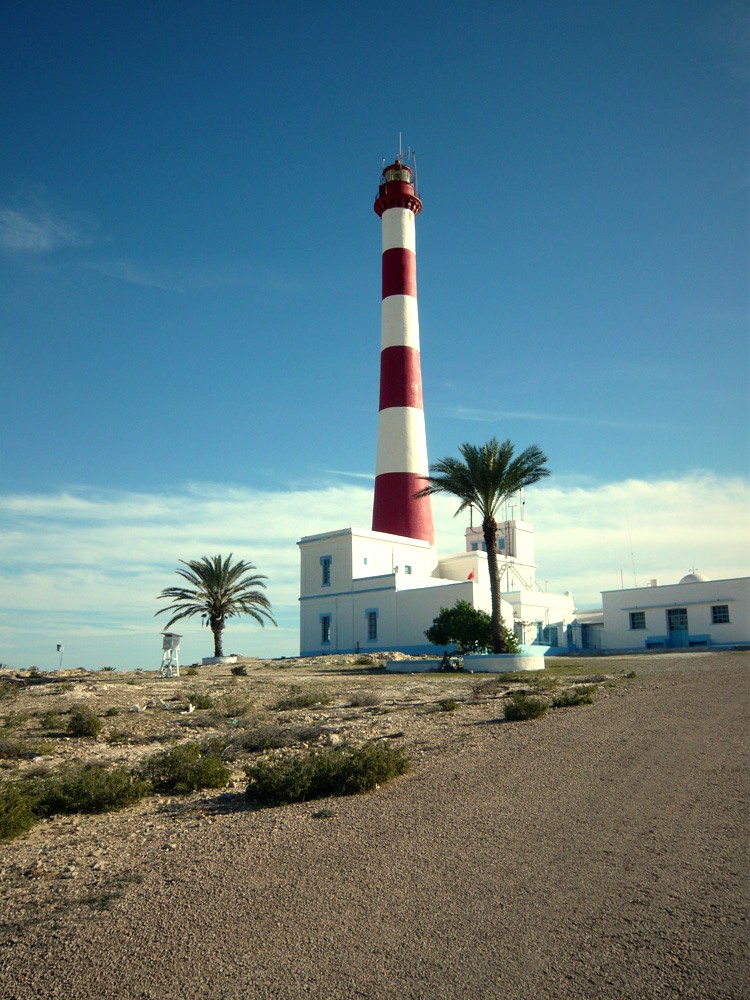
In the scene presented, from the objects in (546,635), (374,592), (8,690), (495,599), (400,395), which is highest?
(400,395)

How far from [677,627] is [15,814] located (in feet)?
119

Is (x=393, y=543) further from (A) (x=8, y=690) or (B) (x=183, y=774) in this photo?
(B) (x=183, y=774)

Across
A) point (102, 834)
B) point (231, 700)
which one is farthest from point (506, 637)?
point (102, 834)

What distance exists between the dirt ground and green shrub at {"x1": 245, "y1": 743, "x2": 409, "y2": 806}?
0.64 feet

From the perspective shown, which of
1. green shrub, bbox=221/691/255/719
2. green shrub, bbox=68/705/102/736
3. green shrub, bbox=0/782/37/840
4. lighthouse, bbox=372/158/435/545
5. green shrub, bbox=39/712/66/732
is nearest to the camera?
green shrub, bbox=0/782/37/840

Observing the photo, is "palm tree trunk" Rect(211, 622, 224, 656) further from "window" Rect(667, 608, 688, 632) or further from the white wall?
"window" Rect(667, 608, 688, 632)

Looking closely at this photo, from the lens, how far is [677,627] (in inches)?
1469

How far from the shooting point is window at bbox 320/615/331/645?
3650 centimetres

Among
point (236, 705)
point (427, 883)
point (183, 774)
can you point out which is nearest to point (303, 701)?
point (236, 705)

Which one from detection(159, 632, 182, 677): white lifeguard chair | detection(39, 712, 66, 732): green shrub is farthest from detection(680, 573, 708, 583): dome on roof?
detection(39, 712, 66, 732): green shrub

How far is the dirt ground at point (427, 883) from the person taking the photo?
359 cm

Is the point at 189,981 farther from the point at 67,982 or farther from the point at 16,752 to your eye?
the point at 16,752

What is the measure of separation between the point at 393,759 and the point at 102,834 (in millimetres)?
2809

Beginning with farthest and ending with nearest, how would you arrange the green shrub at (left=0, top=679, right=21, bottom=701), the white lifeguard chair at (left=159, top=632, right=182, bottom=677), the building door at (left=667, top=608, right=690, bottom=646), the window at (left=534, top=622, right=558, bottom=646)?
the window at (left=534, top=622, right=558, bottom=646)
the building door at (left=667, top=608, right=690, bottom=646)
the white lifeguard chair at (left=159, top=632, right=182, bottom=677)
the green shrub at (left=0, top=679, right=21, bottom=701)
